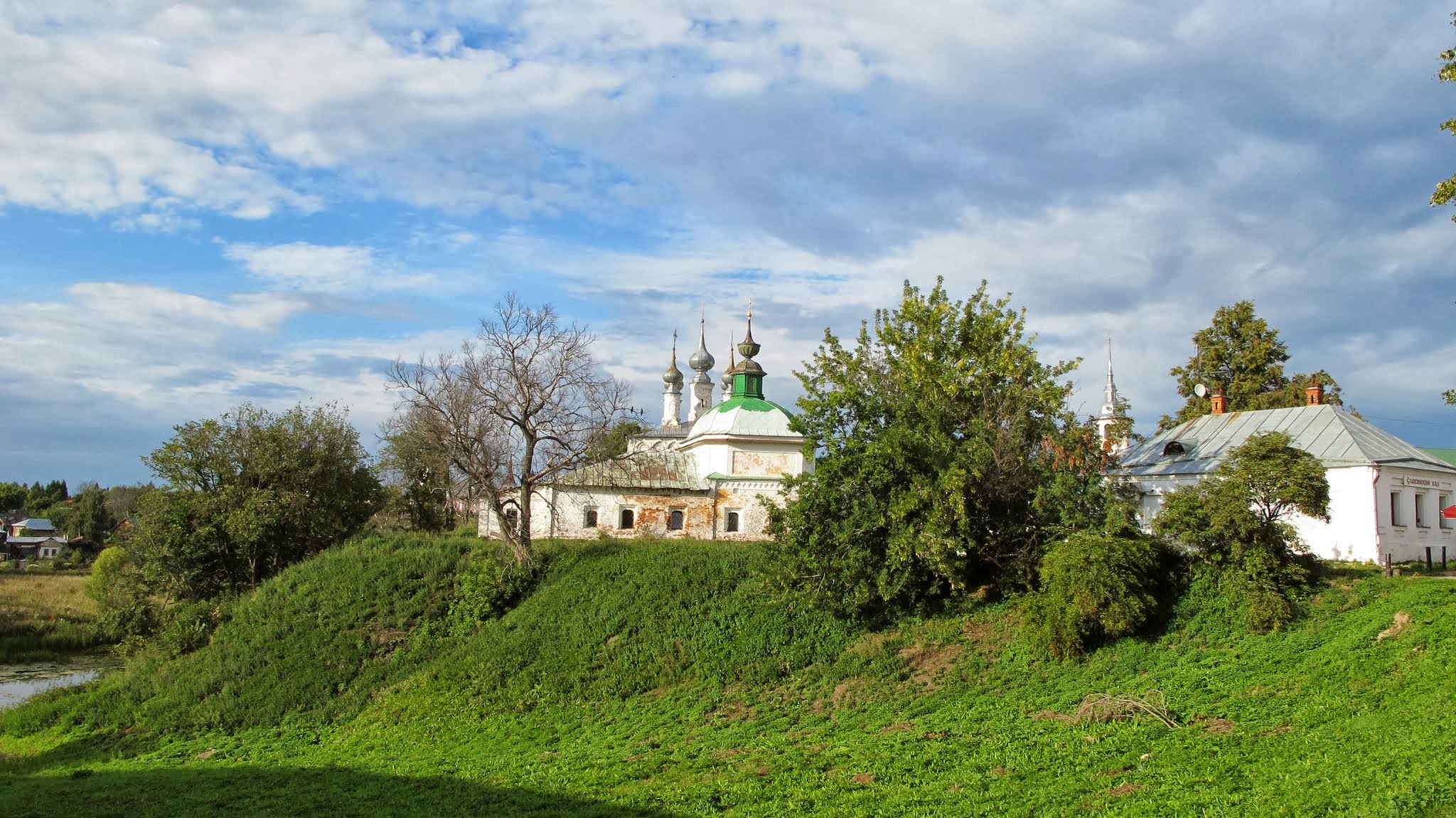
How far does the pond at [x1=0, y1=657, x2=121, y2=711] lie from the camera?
92.3ft

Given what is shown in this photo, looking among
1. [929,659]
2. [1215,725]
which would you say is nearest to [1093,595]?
[929,659]

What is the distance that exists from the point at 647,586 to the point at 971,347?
1034 centimetres

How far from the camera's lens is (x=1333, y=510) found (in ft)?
86.5

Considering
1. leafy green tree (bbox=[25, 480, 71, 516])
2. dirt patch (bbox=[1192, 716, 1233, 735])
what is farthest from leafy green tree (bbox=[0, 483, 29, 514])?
dirt patch (bbox=[1192, 716, 1233, 735])

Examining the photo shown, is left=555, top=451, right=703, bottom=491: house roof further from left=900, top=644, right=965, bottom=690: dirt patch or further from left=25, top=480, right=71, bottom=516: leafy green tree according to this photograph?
left=25, top=480, right=71, bottom=516: leafy green tree

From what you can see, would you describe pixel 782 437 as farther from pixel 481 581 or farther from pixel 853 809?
pixel 853 809

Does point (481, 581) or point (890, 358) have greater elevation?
point (890, 358)

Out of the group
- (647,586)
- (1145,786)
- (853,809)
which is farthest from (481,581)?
(1145,786)

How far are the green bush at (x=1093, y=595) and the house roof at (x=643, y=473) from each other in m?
15.4

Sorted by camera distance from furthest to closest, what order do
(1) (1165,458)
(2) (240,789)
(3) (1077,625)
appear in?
(1) (1165,458)
(3) (1077,625)
(2) (240,789)

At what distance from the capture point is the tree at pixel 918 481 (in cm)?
2080

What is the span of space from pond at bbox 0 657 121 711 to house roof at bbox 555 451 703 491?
15.3 metres

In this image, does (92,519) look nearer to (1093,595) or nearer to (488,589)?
(488,589)

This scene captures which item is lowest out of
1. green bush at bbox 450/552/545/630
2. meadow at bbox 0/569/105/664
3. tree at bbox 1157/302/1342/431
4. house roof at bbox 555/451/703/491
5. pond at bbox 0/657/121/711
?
pond at bbox 0/657/121/711
